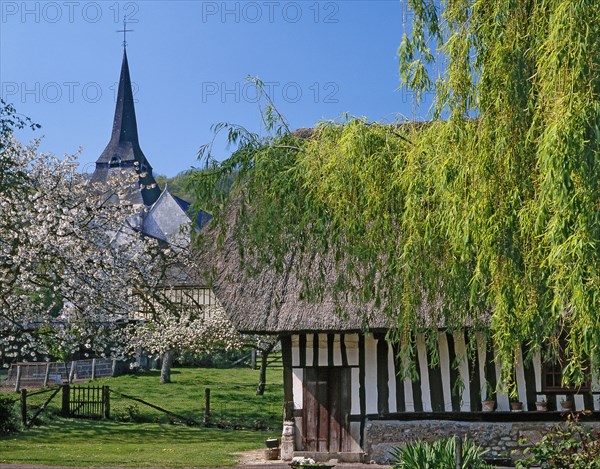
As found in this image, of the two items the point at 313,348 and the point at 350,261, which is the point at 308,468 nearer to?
the point at 350,261

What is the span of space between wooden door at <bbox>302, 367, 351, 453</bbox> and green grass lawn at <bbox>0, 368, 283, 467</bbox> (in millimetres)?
1425

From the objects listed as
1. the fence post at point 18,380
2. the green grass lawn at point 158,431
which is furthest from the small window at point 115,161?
the fence post at point 18,380

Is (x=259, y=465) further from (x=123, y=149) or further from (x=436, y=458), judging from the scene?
(x=123, y=149)

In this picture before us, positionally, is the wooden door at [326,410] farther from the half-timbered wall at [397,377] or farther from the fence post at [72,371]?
the fence post at [72,371]

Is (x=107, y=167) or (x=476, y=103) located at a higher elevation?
(x=107, y=167)

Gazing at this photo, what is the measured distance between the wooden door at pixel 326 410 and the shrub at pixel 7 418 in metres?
7.08

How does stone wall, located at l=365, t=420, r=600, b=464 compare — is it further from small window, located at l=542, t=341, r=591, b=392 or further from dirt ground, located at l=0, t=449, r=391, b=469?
small window, located at l=542, t=341, r=591, b=392

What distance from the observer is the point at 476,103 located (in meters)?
7.56

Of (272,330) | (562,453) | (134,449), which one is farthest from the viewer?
(134,449)

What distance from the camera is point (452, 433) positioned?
46.8ft

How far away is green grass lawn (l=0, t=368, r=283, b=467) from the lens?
15.4 meters

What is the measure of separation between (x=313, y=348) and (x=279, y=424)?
736 centimetres

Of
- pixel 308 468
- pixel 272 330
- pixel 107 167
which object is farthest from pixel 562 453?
pixel 107 167

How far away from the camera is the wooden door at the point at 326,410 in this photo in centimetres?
1502
